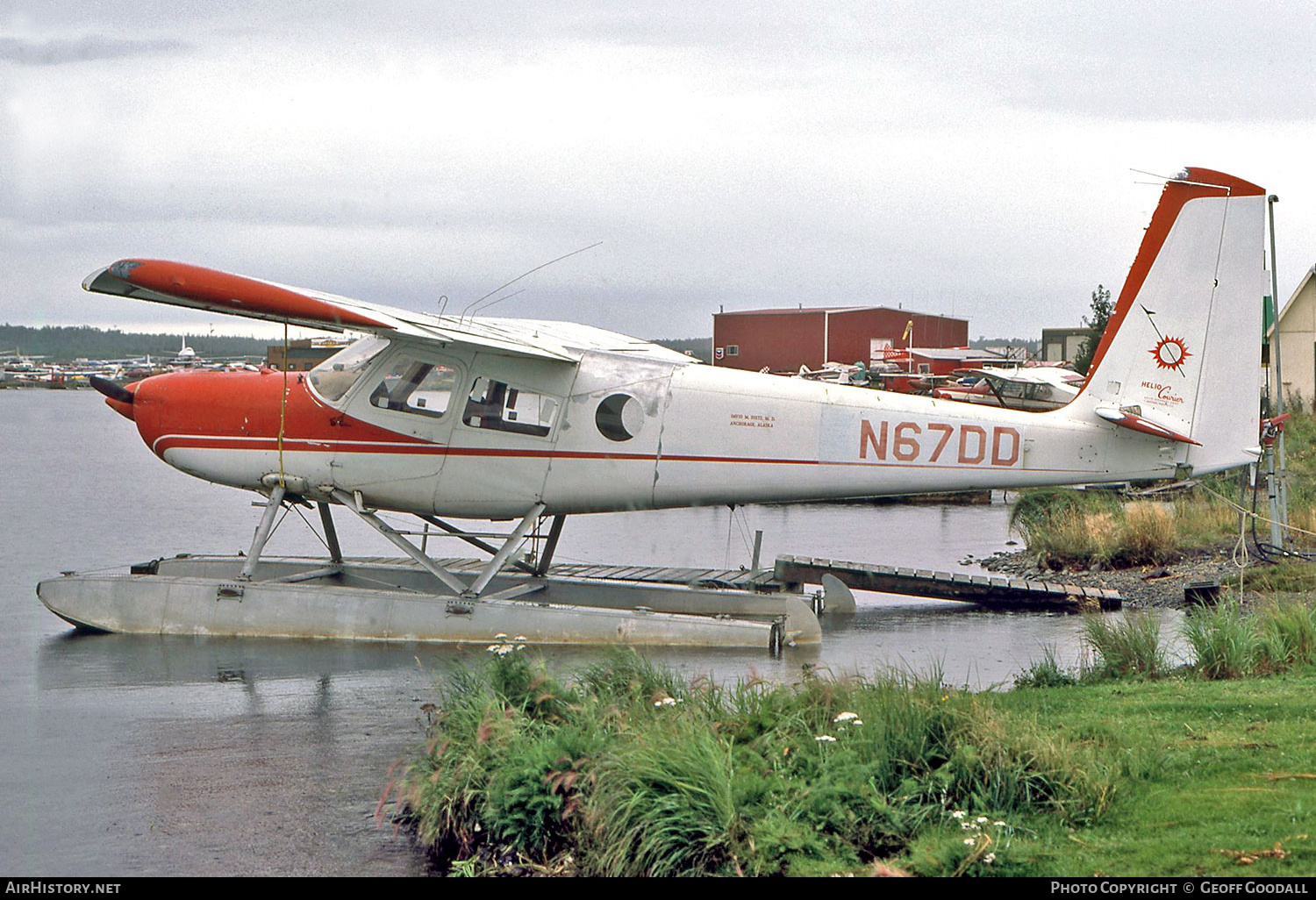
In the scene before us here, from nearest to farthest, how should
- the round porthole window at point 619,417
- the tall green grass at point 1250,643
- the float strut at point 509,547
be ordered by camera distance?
the tall green grass at point 1250,643
the round porthole window at point 619,417
the float strut at point 509,547

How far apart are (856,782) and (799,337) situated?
75.1 metres

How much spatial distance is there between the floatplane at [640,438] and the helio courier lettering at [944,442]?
0.02m

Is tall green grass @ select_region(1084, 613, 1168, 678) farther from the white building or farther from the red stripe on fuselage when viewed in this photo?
the white building

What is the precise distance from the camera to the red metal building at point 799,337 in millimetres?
80188

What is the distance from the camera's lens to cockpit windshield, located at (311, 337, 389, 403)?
14281mm

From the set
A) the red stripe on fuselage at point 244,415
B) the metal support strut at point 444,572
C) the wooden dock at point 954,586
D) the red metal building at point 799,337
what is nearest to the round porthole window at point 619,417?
the metal support strut at point 444,572

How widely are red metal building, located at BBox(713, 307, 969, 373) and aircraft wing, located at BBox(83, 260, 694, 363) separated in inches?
2498

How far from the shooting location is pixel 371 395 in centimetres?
1413

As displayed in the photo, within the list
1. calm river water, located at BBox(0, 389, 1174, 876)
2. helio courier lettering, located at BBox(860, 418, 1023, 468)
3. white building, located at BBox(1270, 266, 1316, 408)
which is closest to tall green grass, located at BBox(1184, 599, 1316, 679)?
calm river water, located at BBox(0, 389, 1174, 876)

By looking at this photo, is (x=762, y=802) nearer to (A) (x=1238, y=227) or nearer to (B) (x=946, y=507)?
(A) (x=1238, y=227)

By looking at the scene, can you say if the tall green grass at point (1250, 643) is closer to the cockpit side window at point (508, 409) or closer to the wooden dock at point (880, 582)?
the wooden dock at point (880, 582)

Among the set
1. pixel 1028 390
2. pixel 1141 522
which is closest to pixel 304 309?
pixel 1141 522

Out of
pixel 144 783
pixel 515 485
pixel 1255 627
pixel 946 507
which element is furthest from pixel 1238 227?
pixel 946 507
